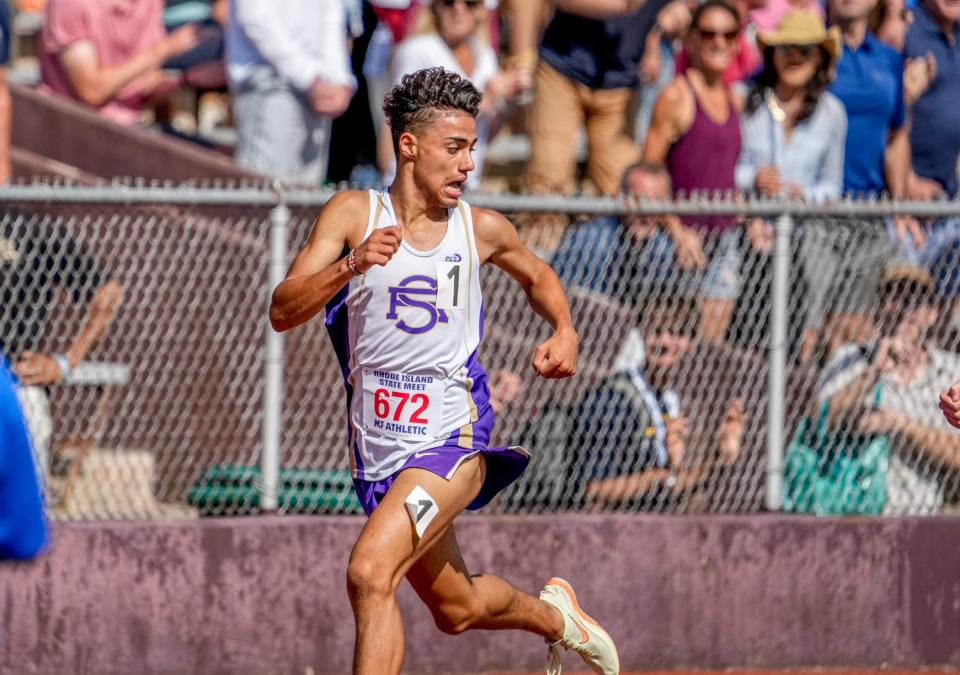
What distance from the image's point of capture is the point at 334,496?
8336 millimetres

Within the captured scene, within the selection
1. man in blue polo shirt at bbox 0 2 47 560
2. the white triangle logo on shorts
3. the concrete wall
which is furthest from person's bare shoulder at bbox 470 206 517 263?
man in blue polo shirt at bbox 0 2 47 560

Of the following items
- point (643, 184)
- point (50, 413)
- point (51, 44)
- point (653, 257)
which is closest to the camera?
point (50, 413)

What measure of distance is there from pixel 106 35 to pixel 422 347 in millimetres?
5116

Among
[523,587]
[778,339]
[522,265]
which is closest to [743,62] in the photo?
[778,339]

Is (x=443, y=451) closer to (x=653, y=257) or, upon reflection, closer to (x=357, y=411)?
(x=357, y=411)

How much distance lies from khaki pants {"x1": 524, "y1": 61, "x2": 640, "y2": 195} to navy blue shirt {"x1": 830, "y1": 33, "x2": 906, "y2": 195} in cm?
122

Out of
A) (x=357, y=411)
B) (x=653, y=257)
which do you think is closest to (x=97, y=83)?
(x=653, y=257)

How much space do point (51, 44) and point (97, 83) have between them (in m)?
0.36

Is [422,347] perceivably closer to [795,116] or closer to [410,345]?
[410,345]

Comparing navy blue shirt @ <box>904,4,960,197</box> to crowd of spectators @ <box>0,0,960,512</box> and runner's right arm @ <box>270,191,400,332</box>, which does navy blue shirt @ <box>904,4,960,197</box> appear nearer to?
crowd of spectators @ <box>0,0,960,512</box>

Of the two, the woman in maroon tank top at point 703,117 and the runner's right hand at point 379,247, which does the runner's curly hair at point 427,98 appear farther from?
the woman in maroon tank top at point 703,117

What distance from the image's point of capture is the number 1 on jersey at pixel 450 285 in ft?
21.7

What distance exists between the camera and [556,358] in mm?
6434

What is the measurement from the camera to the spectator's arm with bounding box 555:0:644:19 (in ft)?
34.2
